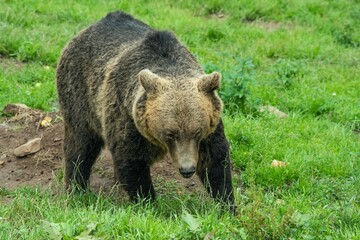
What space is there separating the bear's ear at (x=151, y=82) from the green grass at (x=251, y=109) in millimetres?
920

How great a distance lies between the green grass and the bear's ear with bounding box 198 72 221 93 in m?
0.83

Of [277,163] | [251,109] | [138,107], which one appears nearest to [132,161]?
[138,107]

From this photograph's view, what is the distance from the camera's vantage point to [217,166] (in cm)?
562

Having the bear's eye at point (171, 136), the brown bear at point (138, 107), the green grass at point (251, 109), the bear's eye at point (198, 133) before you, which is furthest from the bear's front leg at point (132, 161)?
the bear's eye at point (198, 133)

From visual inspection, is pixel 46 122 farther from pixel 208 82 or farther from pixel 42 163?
pixel 208 82

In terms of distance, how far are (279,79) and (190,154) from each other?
14.9 feet

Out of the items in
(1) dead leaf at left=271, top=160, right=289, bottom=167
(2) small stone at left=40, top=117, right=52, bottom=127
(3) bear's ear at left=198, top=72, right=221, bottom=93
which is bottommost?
(2) small stone at left=40, top=117, right=52, bottom=127

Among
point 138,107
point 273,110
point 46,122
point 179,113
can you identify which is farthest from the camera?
point 273,110

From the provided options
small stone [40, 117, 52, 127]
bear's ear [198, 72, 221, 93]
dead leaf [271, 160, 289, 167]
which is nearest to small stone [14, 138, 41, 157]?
small stone [40, 117, 52, 127]

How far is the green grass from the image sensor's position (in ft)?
15.5

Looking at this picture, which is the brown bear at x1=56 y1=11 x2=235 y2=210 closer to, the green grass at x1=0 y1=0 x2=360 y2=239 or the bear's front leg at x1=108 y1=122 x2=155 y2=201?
the bear's front leg at x1=108 y1=122 x2=155 y2=201

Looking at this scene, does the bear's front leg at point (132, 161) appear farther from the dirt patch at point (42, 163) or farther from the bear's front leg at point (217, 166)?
the dirt patch at point (42, 163)

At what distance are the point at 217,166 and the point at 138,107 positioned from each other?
0.82 meters

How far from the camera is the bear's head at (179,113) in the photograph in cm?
514
